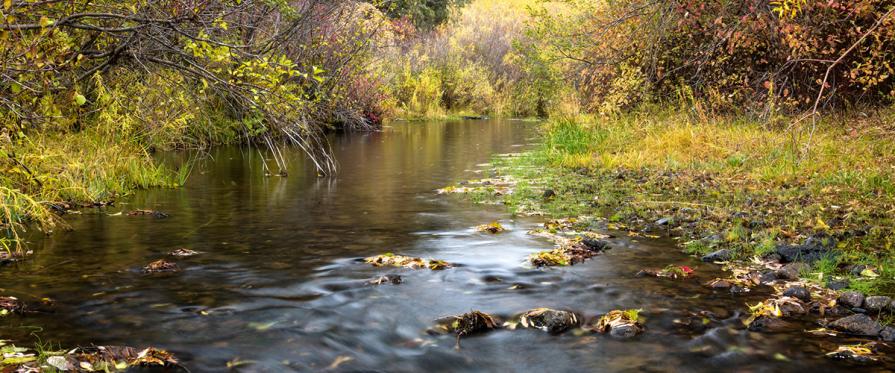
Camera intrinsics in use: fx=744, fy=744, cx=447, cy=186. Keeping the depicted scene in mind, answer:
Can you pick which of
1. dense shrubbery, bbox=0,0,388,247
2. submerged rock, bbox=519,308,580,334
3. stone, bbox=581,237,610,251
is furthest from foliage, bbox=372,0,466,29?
submerged rock, bbox=519,308,580,334

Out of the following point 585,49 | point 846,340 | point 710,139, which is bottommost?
point 846,340

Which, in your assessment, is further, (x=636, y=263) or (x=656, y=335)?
(x=636, y=263)

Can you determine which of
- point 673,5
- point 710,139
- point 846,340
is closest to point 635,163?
point 710,139

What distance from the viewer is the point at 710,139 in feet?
42.8

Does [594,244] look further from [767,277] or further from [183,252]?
[183,252]

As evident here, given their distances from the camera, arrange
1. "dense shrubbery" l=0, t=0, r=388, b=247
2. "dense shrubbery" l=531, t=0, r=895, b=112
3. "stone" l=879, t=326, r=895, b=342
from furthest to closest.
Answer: "dense shrubbery" l=531, t=0, r=895, b=112 → "dense shrubbery" l=0, t=0, r=388, b=247 → "stone" l=879, t=326, r=895, b=342

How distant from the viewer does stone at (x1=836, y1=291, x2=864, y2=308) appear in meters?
5.02

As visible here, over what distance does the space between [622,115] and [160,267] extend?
11.8 m

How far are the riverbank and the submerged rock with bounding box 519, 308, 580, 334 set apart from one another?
2.10m

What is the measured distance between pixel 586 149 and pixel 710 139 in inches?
109

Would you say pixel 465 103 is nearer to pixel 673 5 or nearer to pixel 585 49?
pixel 585 49

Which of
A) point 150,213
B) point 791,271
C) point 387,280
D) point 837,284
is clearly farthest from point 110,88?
point 837,284

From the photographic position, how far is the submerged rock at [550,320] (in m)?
4.81

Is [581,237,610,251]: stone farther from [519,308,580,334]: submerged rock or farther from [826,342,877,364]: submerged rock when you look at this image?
[826,342,877,364]: submerged rock
